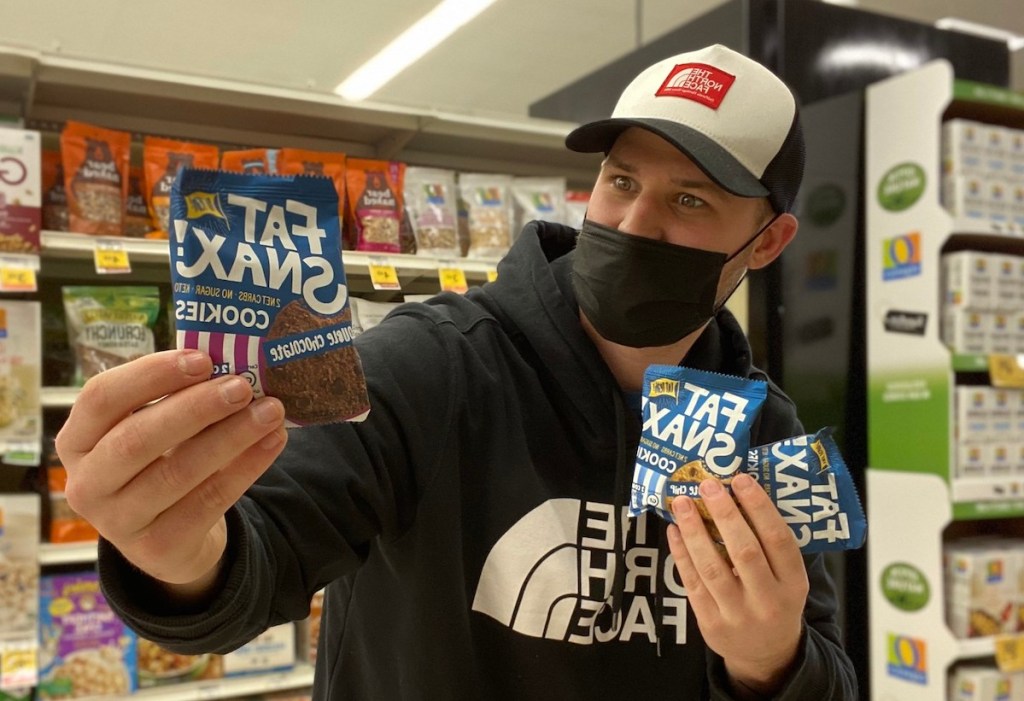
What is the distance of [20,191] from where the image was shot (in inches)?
96.7

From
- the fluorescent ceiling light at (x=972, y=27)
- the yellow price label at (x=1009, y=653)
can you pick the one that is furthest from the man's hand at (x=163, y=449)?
the fluorescent ceiling light at (x=972, y=27)

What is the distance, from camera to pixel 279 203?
0.79m

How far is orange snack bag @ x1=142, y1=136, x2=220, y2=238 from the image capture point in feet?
8.82

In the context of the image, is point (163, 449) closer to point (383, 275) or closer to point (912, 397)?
point (383, 275)

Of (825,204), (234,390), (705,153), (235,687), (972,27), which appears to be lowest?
(235,687)

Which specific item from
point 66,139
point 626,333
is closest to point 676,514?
point 626,333

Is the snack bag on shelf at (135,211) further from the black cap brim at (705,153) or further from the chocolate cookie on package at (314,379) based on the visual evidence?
the chocolate cookie on package at (314,379)

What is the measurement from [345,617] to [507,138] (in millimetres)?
2341

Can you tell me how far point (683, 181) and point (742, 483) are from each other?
0.58m

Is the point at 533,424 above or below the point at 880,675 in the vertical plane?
above

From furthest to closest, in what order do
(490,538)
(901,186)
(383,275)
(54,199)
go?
(901,186) < (54,199) < (383,275) < (490,538)

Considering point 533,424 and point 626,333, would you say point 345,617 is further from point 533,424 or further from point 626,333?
point 626,333

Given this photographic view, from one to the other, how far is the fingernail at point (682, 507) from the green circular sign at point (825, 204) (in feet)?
7.86

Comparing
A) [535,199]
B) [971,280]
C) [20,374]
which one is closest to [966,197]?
[971,280]
